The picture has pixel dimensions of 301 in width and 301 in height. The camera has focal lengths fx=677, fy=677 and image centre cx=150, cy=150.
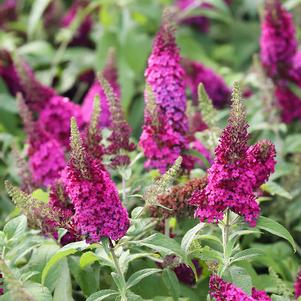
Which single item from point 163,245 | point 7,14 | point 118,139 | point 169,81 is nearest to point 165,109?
point 169,81

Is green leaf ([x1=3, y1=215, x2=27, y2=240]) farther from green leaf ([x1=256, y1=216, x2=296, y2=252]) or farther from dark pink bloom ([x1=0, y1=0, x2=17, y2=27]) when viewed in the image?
dark pink bloom ([x1=0, y1=0, x2=17, y2=27])

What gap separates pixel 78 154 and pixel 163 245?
443mm

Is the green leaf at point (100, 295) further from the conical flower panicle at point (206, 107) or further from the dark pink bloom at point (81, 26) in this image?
the dark pink bloom at point (81, 26)

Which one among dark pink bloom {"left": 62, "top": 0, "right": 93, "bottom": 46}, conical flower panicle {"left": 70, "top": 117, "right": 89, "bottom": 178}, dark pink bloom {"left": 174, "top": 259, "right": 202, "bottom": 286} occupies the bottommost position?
dark pink bloom {"left": 174, "top": 259, "right": 202, "bottom": 286}

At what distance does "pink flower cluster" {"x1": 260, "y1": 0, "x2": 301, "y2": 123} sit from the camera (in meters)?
3.55

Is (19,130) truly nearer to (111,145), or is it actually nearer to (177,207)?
(111,145)

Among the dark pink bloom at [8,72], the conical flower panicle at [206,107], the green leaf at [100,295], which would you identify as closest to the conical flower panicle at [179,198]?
the green leaf at [100,295]

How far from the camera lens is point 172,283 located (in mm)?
2369

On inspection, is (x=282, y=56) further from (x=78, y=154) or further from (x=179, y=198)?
(x=78, y=154)

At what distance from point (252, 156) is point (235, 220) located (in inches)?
9.2

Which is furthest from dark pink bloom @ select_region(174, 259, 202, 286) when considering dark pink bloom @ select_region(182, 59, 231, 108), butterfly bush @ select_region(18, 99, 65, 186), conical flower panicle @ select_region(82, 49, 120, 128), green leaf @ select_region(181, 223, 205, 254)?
dark pink bloom @ select_region(182, 59, 231, 108)

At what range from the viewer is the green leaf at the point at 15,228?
8.13ft

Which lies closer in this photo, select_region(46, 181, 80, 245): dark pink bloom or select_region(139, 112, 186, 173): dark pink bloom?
select_region(46, 181, 80, 245): dark pink bloom

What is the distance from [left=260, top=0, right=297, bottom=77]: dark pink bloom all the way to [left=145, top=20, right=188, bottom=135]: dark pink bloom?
3.13 ft
